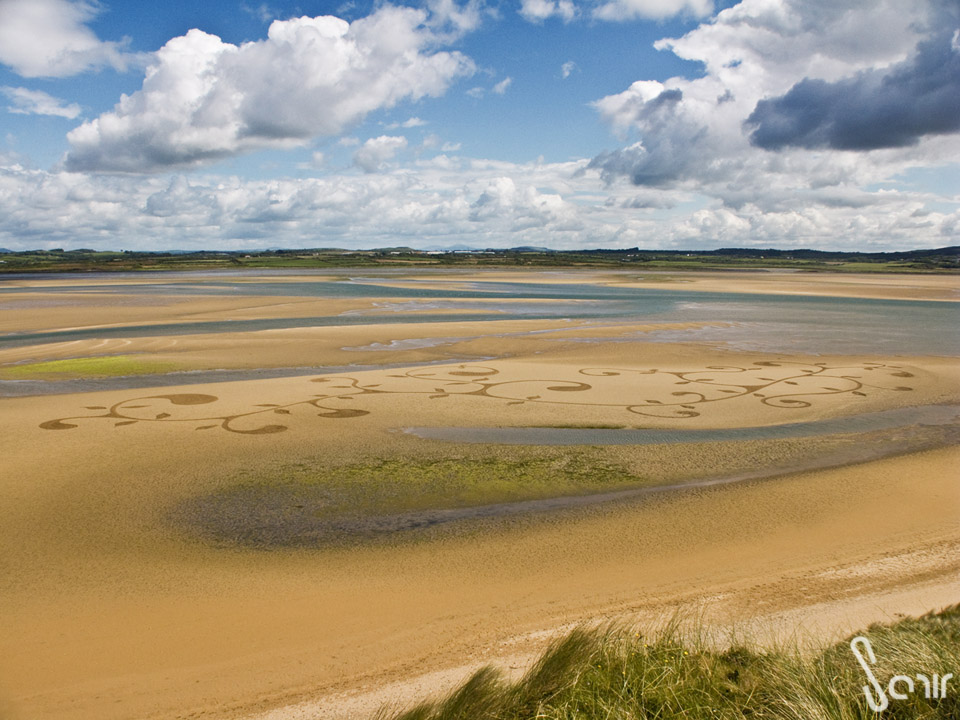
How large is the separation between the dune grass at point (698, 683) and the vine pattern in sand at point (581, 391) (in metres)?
11.8

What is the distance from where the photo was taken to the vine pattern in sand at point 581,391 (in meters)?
18.4

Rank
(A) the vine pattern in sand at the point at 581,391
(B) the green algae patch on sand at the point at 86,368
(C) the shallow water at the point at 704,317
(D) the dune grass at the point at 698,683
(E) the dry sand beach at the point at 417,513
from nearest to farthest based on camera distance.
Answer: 1. (D) the dune grass at the point at 698,683
2. (E) the dry sand beach at the point at 417,513
3. (A) the vine pattern in sand at the point at 581,391
4. (B) the green algae patch on sand at the point at 86,368
5. (C) the shallow water at the point at 704,317

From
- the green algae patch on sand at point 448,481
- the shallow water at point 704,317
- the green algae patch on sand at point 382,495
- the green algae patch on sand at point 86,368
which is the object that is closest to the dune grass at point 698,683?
the green algae patch on sand at point 382,495

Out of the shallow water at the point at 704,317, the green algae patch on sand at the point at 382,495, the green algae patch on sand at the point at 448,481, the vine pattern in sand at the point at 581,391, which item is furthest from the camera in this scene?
the shallow water at the point at 704,317

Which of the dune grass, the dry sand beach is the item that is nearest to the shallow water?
the dry sand beach

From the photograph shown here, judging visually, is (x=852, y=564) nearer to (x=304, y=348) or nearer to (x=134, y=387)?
(x=134, y=387)

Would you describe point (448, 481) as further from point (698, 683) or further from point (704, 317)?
point (704, 317)

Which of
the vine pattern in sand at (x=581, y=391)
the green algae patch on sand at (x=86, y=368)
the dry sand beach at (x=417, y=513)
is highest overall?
the green algae patch on sand at (x=86, y=368)

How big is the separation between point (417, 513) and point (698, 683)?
656cm

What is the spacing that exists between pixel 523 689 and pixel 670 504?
22.1 feet

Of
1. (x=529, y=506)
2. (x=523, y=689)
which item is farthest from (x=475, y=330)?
(x=523, y=689)

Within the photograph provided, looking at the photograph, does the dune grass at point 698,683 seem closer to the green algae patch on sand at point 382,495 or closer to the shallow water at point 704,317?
the green algae patch on sand at point 382,495

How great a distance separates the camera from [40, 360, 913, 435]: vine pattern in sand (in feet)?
60.4

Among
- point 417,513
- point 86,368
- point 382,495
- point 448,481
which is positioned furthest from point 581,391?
point 86,368
